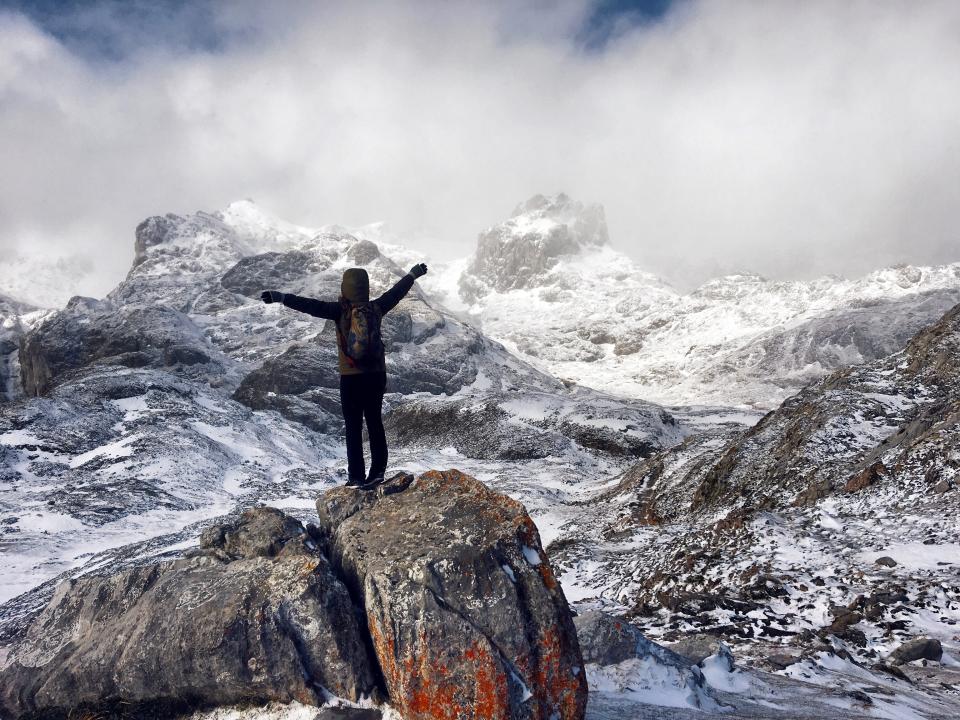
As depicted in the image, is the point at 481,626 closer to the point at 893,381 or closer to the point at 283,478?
the point at 893,381

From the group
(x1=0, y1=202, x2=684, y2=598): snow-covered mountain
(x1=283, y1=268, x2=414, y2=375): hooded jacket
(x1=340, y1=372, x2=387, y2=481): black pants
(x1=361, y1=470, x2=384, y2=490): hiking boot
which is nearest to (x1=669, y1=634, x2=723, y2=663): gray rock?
(x1=361, y1=470, x2=384, y2=490): hiking boot

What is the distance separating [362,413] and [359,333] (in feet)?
3.79

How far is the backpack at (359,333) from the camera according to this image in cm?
801

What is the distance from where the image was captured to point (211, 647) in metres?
6.29

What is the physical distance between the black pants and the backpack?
291mm

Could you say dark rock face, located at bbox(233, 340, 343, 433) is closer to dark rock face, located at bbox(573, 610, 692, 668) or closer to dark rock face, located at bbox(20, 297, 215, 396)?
dark rock face, located at bbox(20, 297, 215, 396)

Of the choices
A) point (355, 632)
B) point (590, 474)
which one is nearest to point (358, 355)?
point (355, 632)

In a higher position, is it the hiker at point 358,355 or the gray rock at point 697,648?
the hiker at point 358,355

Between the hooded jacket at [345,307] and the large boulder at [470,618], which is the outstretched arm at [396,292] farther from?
the large boulder at [470,618]

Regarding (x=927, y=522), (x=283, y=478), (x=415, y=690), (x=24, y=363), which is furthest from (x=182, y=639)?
(x=24, y=363)

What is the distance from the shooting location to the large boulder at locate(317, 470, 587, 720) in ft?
18.8

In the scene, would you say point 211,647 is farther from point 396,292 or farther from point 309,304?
point 396,292

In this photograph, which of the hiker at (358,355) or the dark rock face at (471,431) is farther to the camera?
the dark rock face at (471,431)

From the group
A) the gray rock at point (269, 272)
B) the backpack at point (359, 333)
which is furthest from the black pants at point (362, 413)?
the gray rock at point (269, 272)
